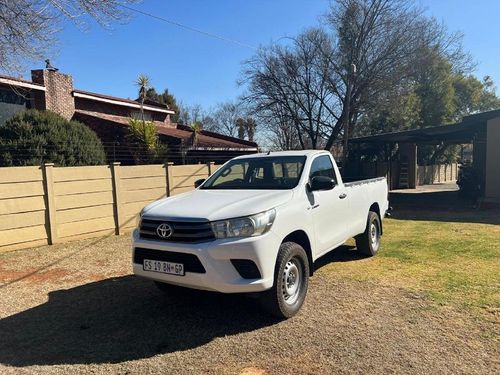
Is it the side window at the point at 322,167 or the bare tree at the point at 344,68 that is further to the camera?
the bare tree at the point at 344,68

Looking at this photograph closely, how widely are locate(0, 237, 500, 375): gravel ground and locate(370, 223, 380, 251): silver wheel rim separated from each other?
5.35ft

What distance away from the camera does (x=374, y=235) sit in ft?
24.6

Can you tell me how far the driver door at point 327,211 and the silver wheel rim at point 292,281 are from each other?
60cm

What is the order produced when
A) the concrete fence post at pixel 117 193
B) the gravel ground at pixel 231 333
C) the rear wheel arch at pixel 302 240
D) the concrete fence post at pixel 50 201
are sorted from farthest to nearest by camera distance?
the concrete fence post at pixel 117 193 → the concrete fence post at pixel 50 201 → the rear wheel arch at pixel 302 240 → the gravel ground at pixel 231 333

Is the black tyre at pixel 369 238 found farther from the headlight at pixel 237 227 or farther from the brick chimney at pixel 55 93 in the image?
the brick chimney at pixel 55 93

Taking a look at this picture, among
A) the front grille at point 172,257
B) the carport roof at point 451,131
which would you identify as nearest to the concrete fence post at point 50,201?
the front grille at point 172,257

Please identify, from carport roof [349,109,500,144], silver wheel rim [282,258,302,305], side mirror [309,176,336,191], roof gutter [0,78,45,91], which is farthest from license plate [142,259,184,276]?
carport roof [349,109,500,144]

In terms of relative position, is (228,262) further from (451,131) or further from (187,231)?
(451,131)

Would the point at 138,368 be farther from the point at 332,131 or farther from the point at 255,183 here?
the point at 332,131

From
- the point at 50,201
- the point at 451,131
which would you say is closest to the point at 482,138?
the point at 451,131

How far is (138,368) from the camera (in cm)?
356

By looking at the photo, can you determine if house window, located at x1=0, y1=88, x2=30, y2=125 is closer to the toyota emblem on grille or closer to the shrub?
the shrub

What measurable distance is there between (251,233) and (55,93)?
53.9ft

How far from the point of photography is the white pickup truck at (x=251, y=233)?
399cm
